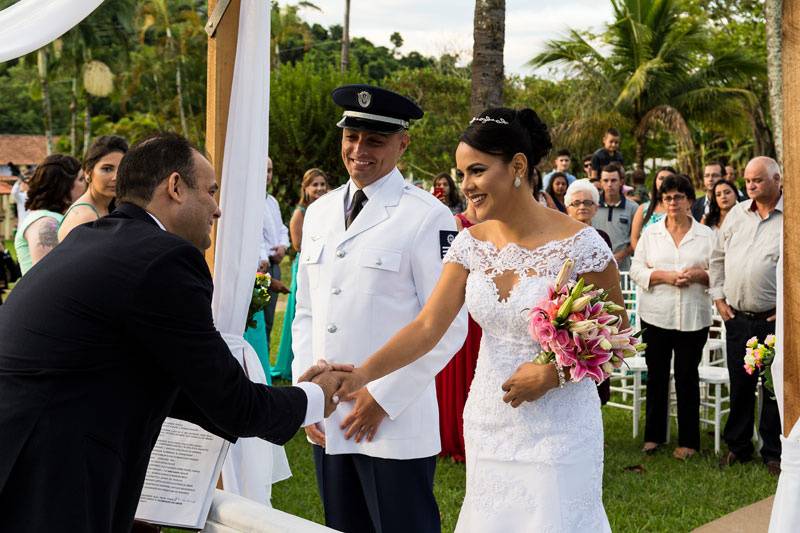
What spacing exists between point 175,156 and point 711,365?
6852mm

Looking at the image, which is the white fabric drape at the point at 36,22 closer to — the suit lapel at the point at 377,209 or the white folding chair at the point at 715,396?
the suit lapel at the point at 377,209

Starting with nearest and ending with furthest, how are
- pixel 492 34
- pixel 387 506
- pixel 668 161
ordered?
pixel 387 506 → pixel 492 34 → pixel 668 161

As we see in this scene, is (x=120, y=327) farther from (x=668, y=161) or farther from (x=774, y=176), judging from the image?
(x=668, y=161)

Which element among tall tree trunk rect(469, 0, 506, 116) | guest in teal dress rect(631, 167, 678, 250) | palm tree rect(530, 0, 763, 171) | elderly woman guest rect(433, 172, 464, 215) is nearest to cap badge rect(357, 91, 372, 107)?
guest in teal dress rect(631, 167, 678, 250)

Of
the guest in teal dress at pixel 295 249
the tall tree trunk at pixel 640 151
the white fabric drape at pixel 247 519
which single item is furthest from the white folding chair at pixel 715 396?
the tall tree trunk at pixel 640 151

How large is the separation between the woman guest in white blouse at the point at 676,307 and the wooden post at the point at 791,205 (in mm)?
4772

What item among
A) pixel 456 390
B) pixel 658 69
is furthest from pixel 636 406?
pixel 658 69

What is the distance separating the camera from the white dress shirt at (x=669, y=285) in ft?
24.3

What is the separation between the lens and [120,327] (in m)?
2.49

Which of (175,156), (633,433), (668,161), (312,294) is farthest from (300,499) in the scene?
Result: (668,161)

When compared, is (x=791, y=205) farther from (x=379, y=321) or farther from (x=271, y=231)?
(x=271, y=231)

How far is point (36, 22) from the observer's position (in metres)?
3.80

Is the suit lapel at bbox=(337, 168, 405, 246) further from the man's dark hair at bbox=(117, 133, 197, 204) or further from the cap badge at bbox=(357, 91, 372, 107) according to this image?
the man's dark hair at bbox=(117, 133, 197, 204)

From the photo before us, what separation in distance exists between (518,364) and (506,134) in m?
0.82
